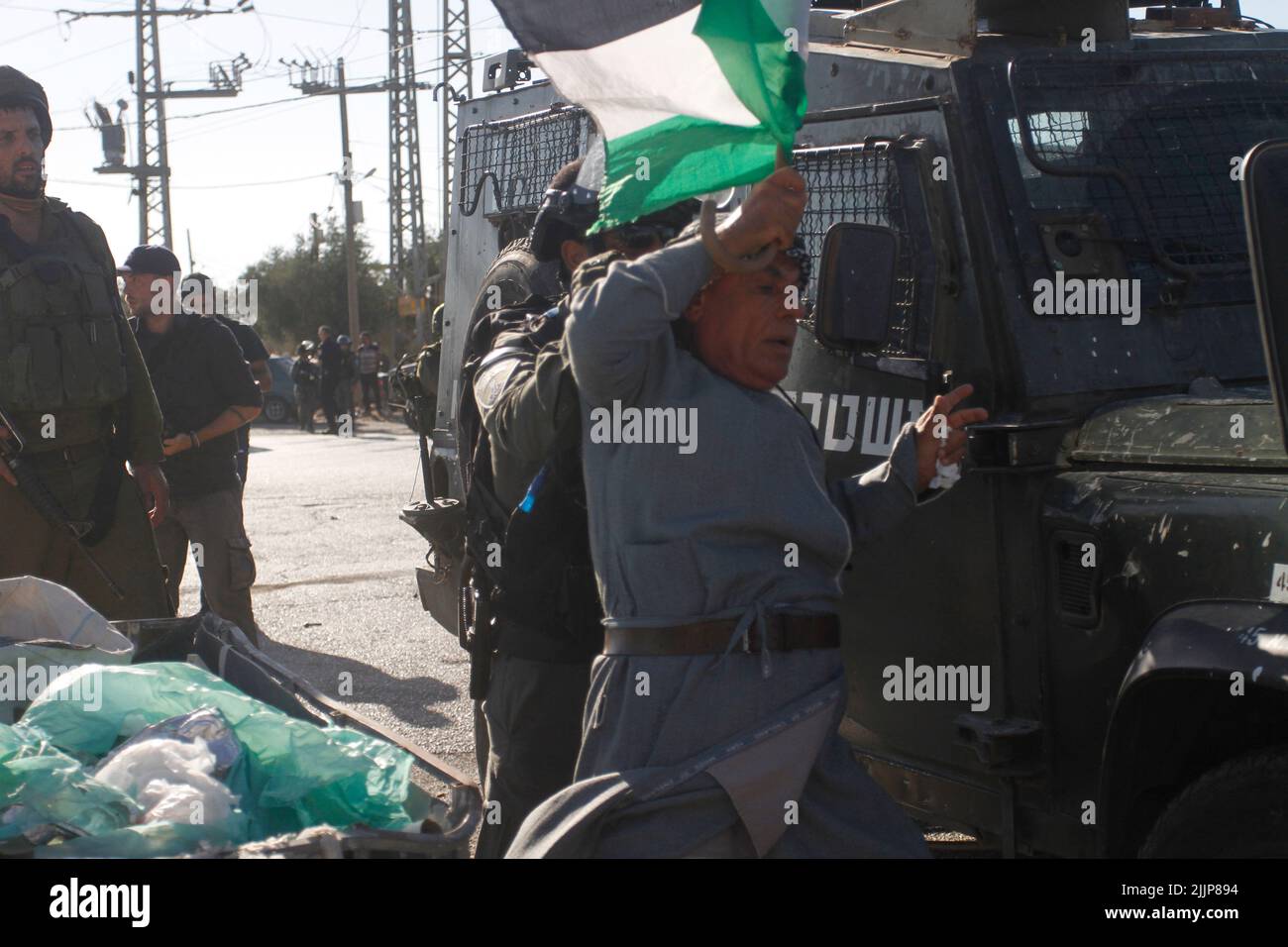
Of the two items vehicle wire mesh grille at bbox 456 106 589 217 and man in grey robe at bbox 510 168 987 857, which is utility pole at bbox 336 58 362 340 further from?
man in grey robe at bbox 510 168 987 857

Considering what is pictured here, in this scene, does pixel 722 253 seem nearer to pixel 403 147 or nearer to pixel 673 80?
pixel 673 80

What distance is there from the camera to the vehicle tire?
2.75m

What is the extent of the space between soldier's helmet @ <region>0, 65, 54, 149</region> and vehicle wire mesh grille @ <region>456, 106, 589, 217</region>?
4.99 feet

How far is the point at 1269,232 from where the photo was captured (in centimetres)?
274

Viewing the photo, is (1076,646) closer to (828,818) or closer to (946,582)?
(946,582)

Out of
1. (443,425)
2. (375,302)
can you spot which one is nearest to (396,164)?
(375,302)

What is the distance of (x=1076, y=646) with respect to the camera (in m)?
3.24

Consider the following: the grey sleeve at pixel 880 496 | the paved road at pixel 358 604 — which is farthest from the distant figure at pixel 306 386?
the grey sleeve at pixel 880 496

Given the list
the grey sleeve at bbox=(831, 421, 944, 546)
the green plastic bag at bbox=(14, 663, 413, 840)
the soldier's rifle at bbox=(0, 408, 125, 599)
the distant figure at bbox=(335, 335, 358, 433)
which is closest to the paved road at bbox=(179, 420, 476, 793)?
the soldier's rifle at bbox=(0, 408, 125, 599)

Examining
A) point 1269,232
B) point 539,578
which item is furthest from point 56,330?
point 1269,232

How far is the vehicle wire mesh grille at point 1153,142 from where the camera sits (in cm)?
356

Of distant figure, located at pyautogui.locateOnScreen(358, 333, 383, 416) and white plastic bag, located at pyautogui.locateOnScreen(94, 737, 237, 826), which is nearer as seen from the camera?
white plastic bag, located at pyautogui.locateOnScreen(94, 737, 237, 826)

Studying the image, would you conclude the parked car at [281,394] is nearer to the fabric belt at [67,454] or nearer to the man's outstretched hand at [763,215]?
the fabric belt at [67,454]
